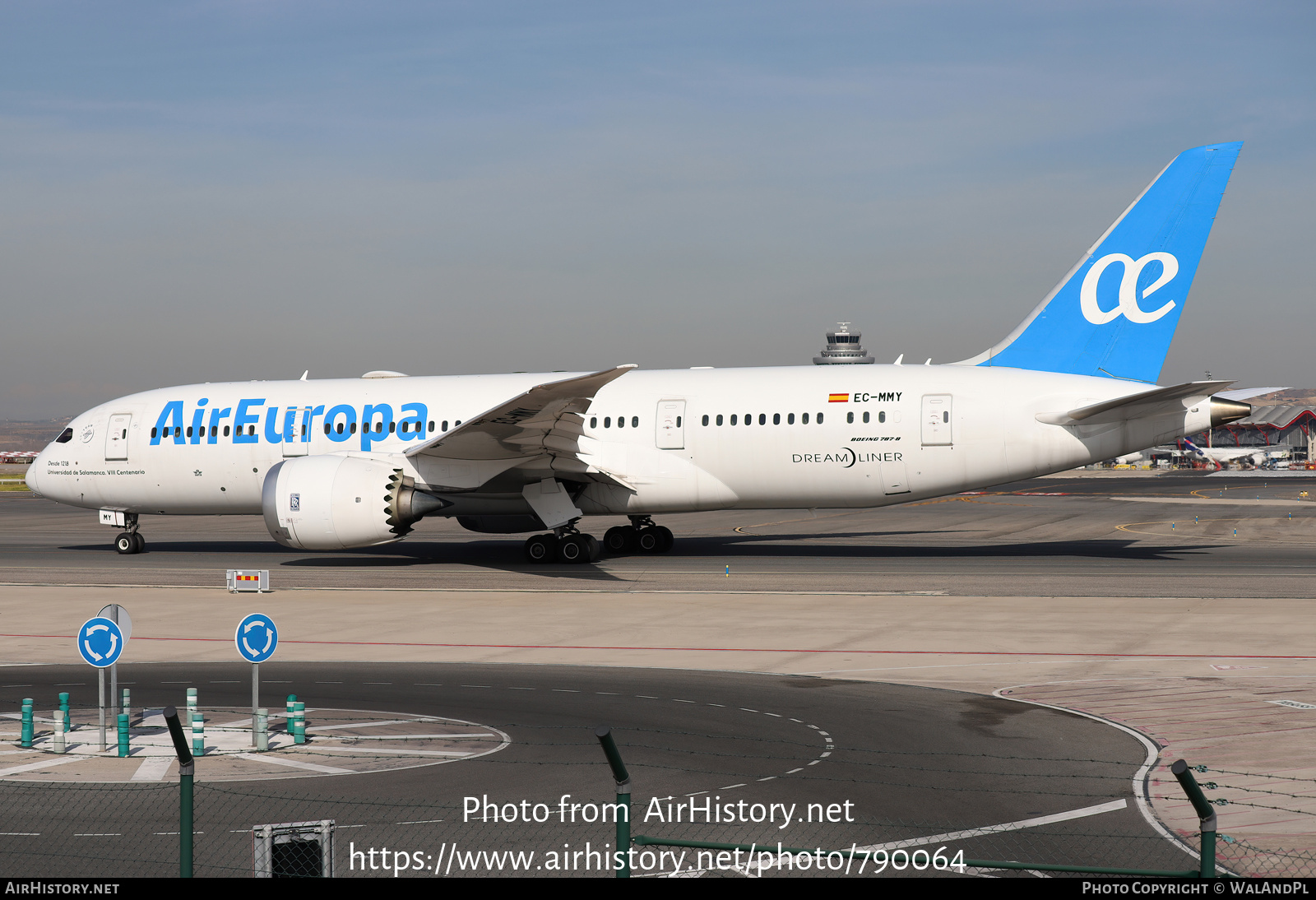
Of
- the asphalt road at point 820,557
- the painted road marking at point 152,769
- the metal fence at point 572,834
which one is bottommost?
the asphalt road at point 820,557

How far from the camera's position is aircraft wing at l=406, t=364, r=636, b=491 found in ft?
87.2

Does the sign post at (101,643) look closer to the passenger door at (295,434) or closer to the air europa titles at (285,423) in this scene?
the air europa titles at (285,423)

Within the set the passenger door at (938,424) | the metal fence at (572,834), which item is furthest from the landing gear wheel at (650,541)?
the metal fence at (572,834)

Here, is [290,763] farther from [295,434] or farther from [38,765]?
[295,434]

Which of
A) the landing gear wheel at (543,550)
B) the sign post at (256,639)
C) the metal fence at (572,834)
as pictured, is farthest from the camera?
the landing gear wheel at (543,550)

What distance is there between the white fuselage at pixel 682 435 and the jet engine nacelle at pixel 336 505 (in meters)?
1.65

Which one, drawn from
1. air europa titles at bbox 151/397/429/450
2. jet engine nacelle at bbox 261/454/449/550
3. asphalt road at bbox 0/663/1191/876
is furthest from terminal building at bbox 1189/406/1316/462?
asphalt road at bbox 0/663/1191/876

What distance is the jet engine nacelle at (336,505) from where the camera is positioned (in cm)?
2703

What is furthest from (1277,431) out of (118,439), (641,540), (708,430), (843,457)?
(118,439)

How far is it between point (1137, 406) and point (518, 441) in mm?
14302

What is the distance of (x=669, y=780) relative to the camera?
1038 cm
